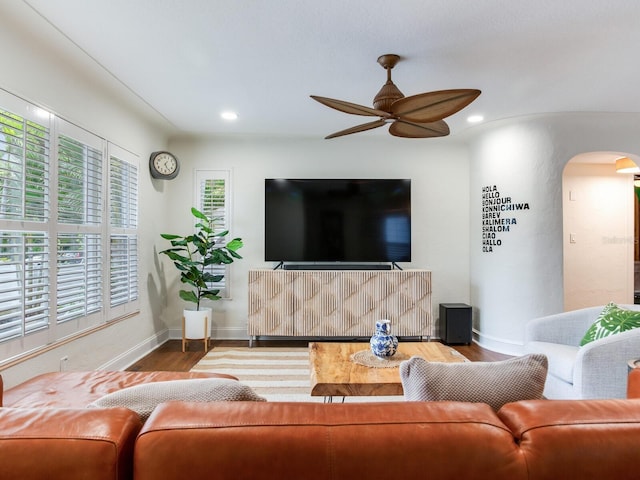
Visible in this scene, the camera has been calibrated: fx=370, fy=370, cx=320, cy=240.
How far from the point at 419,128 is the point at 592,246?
387 cm

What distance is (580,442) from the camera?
0.84 m

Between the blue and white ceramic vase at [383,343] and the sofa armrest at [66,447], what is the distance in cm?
179

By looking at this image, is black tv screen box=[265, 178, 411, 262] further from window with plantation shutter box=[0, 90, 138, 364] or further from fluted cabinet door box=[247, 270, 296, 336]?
window with plantation shutter box=[0, 90, 138, 364]

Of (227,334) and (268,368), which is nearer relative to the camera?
(268,368)

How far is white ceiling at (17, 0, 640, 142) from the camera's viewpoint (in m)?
2.15

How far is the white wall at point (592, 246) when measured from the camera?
504 centimetres

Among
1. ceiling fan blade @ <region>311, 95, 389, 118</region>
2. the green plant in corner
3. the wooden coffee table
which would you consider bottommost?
the wooden coffee table

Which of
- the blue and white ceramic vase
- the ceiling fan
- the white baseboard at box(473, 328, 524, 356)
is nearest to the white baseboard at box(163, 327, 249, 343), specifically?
the blue and white ceramic vase

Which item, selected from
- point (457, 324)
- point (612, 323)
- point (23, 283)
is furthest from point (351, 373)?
point (457, 324)

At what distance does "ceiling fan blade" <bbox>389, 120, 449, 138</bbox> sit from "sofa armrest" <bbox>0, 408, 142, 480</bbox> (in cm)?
242

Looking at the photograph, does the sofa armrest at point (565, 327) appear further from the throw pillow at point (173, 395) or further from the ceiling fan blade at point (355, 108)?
the throw pillow at point (173, 395)

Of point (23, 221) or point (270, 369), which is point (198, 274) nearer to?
point (270, 369)

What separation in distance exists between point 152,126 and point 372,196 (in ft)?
8.96

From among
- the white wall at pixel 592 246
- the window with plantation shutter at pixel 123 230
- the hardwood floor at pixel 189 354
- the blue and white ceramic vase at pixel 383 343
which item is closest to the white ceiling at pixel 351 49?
the window with plantation shutter at pixel 123 230
